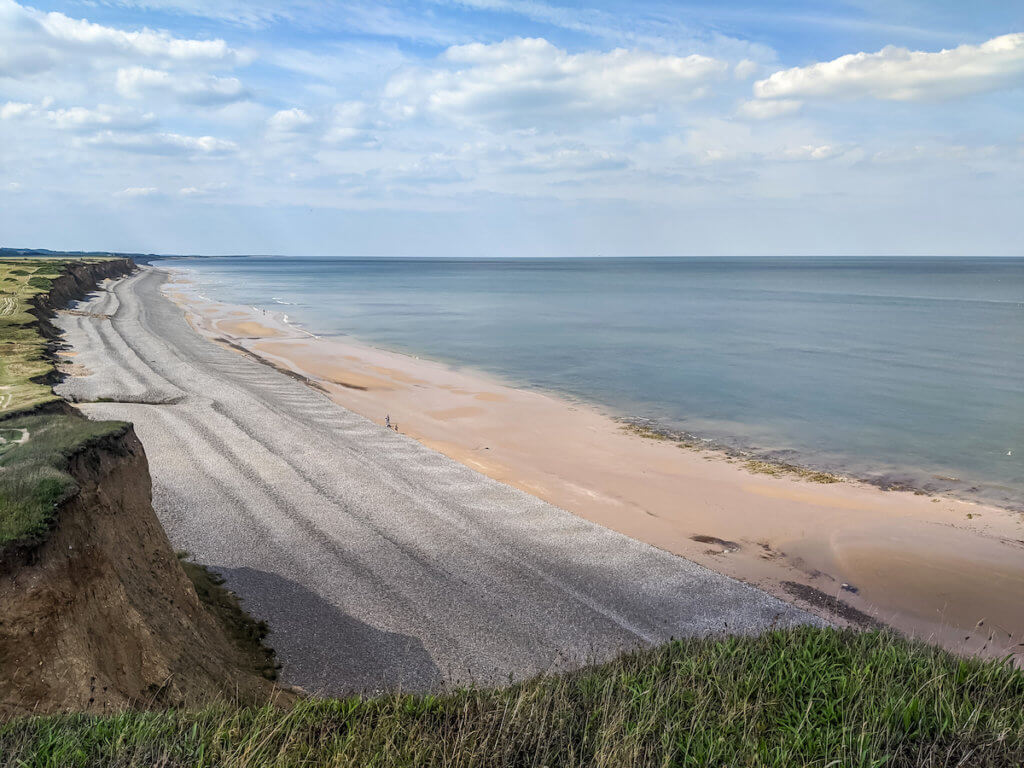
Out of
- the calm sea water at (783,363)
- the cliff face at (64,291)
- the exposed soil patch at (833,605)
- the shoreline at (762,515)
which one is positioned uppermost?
the cliff face at (64,291)

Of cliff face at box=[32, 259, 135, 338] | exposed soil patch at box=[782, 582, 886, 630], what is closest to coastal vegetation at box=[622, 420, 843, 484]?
exposed soil patch at box=[782, 582, 886, 630]

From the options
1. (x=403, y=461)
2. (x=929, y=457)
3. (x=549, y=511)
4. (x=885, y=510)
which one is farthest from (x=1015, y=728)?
(x=929, y=457)

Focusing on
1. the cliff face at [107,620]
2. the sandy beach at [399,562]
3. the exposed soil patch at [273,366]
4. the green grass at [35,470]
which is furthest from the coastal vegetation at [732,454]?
the green grass at [35,470]

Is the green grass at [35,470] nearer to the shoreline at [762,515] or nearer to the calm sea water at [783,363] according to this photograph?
the shoreline at [762,515]

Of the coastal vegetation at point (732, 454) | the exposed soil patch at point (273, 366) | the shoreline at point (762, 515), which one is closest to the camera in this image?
the shoreline at point (762, 515)

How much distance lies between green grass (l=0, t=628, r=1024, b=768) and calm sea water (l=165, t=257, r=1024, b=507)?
2025cm

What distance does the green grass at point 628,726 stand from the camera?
5758mm

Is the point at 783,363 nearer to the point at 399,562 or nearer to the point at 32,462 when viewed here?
the point at 399,562

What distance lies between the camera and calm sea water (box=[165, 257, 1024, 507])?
29.5 m

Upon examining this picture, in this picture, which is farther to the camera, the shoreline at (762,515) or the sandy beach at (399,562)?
the shoreline at (762,515)

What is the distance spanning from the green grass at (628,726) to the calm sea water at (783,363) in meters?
20.3

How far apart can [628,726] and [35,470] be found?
919 centimetres

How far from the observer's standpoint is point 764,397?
3906 centimetres

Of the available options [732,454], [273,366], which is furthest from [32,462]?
[273,366]
